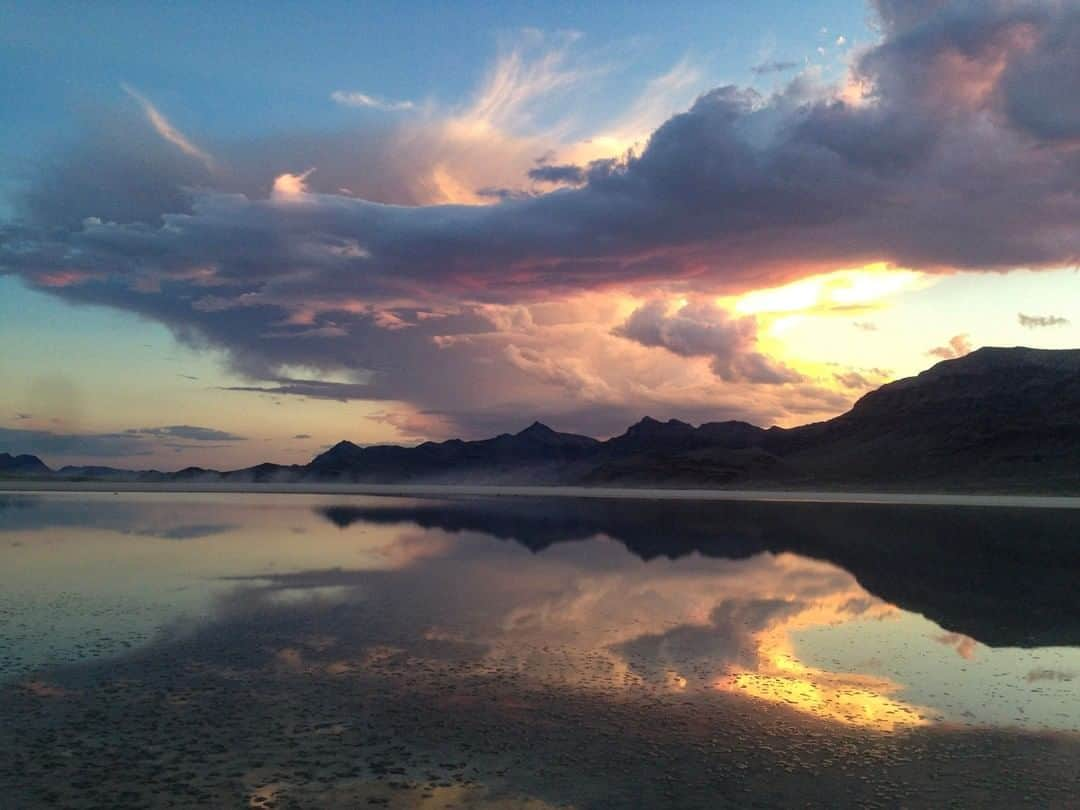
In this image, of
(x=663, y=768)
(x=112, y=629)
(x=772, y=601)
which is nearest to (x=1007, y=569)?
(x=772, y=601)

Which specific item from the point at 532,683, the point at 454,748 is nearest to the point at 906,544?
the point at 532,683

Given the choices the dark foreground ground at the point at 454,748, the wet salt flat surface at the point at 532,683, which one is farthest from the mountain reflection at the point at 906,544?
the dark foreground ground at the point at 454,748

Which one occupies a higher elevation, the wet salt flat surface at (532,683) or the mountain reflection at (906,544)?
the wet salt flat surface at (532,683)

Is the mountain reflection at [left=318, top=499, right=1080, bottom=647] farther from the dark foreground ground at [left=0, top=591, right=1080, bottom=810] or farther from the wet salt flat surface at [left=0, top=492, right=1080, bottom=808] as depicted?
the dark foreground ground at [left=0, top=591, right=1080, bottom=810]

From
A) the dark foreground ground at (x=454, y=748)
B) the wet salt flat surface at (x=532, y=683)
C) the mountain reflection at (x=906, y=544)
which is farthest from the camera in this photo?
the mountain reflection at (x=906, y=544)

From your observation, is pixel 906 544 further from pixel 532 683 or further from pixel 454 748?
pixel 454 748

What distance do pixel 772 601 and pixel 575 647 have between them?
38.2ft

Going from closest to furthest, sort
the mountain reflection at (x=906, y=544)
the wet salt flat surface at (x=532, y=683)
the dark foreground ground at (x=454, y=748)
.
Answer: the dark foreground ground at (x=454, y=748), the wet salt flat surface at (x=532, y=683), the mountain reflection at (x=906, y=544)

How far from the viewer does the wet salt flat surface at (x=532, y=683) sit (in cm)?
1355

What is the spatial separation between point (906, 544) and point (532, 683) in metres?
43.6

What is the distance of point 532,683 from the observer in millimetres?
19328

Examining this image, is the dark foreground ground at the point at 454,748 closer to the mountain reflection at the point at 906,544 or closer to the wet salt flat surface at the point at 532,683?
the wet salt flat surface at the point at 532,683

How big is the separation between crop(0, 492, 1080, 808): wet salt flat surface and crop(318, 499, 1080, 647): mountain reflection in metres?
0.36

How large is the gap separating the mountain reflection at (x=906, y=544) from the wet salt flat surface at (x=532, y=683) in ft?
1.19
